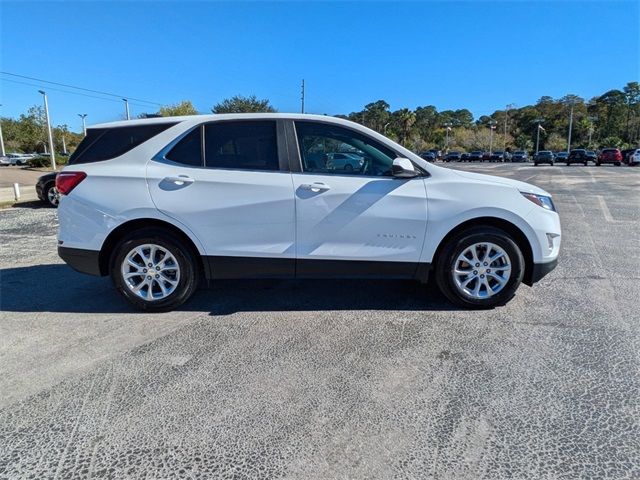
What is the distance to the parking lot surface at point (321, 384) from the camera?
6.95 ft

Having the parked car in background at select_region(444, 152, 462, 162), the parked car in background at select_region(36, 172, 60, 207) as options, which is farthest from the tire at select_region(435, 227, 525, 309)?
the parked car in background at select_region(444, 152, 462, 162)

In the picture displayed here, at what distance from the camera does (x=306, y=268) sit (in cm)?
388

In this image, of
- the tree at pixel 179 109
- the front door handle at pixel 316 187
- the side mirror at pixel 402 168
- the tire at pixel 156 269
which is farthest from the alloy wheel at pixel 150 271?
the tree at pixel 179 109

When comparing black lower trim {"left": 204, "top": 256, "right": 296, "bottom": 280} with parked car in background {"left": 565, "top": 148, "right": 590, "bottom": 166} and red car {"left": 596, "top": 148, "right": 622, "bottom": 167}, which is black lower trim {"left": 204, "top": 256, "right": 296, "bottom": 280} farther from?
parked car in background {"left": 565, "top": 148, "right": 590, "bottom": 166}

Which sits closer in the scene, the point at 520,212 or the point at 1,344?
the point at 1,344

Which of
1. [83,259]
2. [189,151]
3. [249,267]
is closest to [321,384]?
[249,267]

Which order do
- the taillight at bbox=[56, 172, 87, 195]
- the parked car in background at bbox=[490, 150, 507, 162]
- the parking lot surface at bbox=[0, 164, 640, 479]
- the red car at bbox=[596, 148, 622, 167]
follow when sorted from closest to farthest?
the parking lot surface at bbox=[0, 164, 640, 479] < the taillight at bbox=[56, 172, 87, 195] < the red car at bbox=[596, 148, 622, 167] < the parked car in background at bbox=[490, 150, 507, 162]

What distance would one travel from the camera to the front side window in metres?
3.82

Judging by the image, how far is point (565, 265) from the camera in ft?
18.1

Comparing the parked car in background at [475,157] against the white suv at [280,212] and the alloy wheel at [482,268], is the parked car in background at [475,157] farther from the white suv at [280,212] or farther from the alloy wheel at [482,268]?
the alloy wheel at [482,268]

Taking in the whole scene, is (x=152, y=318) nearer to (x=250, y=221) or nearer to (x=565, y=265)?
(x=250, y=221)

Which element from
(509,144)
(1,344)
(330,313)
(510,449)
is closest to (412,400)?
(510,449)

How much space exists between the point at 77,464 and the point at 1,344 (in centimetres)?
193

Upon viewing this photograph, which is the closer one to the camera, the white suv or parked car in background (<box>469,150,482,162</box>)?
the white suv
